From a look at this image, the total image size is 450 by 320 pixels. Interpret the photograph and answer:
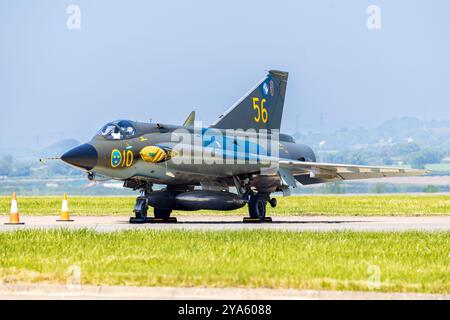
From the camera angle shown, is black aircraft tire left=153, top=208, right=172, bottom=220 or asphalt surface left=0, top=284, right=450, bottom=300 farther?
black aircraft tire left=153, top=208, right=172, bottom=220

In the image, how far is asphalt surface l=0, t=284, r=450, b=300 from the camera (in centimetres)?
1209

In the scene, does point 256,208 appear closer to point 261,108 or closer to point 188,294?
point 261,108

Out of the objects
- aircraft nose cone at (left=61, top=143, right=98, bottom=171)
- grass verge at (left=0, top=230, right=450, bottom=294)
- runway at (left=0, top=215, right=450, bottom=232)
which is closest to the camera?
grass verge at (left=0, top=230, right=450, bottom=294)

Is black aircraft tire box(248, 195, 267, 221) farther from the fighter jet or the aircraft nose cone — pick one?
the aircraft nose cone

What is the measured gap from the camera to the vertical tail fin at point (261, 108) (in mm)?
30372

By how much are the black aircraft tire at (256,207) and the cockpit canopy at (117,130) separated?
179 inches

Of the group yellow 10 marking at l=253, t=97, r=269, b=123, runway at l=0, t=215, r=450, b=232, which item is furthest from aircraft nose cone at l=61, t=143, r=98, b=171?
yellow 10 marking at l=253, t=97, r=269, b=123

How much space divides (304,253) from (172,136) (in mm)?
11611

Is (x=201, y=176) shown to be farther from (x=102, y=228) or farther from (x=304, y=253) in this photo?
(x=304, y=253)

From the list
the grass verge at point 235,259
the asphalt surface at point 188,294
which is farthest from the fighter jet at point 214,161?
the asphalt surface at point 188,294

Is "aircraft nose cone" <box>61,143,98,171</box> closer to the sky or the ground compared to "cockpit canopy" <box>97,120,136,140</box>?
closer to the ground

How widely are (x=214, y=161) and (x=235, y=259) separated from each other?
12.4 m

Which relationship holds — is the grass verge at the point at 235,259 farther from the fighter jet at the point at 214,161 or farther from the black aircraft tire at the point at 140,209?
the black aircraft tire at the point at 140,209
